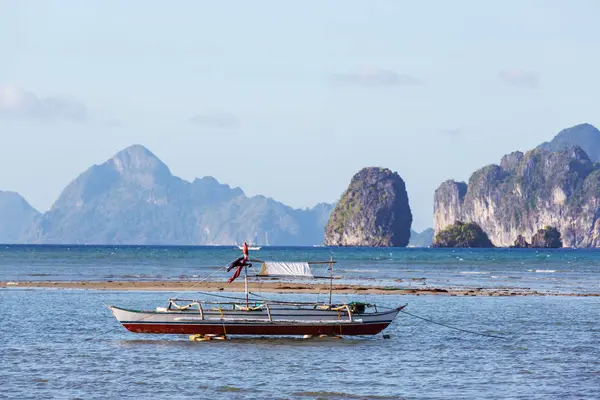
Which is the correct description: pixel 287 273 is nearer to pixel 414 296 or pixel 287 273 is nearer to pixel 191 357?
pixel 191 357

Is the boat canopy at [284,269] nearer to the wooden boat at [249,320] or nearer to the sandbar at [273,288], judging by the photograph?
the wooden boat at [249,320]

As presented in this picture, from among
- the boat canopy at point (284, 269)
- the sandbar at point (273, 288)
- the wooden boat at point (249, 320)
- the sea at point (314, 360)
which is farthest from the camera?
the sandbar at point (273, 288)

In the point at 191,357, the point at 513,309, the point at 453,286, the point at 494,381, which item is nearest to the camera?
the point at 494,381

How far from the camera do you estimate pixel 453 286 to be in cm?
9131

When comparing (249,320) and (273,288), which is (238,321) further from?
(273,288)

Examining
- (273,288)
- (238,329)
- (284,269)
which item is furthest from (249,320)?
(273,288)

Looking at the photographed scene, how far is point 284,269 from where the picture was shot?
47.7m

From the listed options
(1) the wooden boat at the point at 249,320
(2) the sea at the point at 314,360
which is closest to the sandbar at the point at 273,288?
(2) the sea at the point at 314,360

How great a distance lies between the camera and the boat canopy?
47.3 m

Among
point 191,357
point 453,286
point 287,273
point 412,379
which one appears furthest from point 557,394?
point 453,286

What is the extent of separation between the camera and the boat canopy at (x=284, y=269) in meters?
47.3

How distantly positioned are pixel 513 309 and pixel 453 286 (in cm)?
2733

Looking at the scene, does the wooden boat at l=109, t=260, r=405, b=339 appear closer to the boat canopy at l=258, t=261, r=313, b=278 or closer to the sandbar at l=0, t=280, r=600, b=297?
the boat canopy at l=258, t=261, r=313, b=278

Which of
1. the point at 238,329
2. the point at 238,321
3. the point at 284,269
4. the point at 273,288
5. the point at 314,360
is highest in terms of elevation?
the point at 284,269
